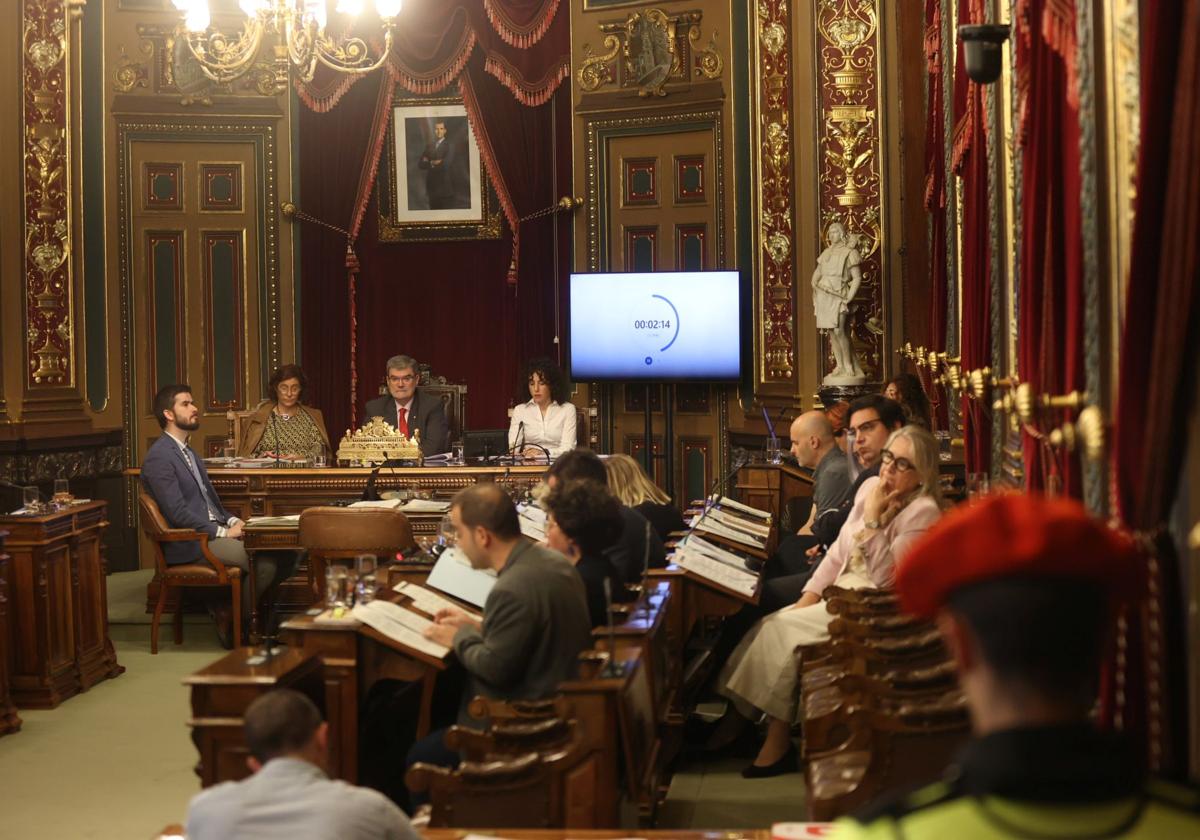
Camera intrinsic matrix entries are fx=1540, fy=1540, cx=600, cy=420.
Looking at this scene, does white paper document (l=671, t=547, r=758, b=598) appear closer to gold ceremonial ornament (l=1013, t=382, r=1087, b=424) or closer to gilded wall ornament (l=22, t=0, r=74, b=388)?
gold ceremonial ornament (l=1013, t=382, r=1087, b=424)

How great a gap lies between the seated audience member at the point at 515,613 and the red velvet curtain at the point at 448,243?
25.4 ft

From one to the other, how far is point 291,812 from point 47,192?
29.5 feet

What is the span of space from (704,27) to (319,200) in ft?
11.0

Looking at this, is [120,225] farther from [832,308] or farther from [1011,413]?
[1011,413]

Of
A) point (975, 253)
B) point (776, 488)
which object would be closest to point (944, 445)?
point (776, 488)

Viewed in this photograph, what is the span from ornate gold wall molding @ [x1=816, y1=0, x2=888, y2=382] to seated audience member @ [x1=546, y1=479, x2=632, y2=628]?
18.1 ft

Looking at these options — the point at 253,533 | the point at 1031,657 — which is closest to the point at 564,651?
the point at 1031,657

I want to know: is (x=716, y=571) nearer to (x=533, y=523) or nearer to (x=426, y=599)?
(x=533, y=523)

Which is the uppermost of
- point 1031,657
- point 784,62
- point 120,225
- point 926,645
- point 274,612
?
point 784,62

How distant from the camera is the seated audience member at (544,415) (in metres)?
10.7

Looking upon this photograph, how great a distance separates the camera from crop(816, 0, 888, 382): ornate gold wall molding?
10.4 m

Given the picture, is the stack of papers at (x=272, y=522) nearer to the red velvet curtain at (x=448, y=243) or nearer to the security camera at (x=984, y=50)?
the red velvet curtain at (x=448, y=243)

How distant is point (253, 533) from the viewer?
8641 mm

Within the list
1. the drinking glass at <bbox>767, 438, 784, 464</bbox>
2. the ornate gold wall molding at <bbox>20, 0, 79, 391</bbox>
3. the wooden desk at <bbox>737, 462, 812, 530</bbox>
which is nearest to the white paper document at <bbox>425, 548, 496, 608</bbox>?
the wooden desk at <bbox>737, 462, 812, 530</bbox>
